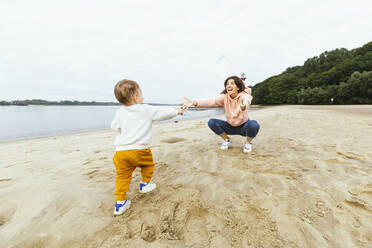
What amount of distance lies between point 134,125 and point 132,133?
0.10 meters

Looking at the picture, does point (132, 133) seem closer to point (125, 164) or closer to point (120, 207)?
point (125, 164)

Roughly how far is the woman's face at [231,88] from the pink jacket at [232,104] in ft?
0.30

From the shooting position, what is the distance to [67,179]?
2389 millimetres

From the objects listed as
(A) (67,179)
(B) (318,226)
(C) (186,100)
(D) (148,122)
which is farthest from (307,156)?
(A) (67,179)

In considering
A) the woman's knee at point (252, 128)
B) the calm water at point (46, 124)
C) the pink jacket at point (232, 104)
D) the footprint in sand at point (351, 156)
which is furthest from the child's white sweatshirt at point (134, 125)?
the calm water at point (46, 124)

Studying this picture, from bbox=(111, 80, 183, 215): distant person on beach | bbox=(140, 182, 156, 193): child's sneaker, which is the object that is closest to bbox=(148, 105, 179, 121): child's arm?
bbox=(111, 80, 183, 215): distant person on beach

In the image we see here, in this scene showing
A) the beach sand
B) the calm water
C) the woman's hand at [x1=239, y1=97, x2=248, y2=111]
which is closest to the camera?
the beach sand

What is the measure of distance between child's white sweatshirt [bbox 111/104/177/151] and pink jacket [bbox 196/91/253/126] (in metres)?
1.62

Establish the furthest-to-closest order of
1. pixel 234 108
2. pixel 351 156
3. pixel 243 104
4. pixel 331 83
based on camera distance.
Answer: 1. pixel 331 83
2. pixel 234 108
3. pixel 243 104
4. pixel 351 156

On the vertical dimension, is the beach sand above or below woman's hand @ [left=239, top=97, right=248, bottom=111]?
below

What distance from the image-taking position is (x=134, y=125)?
1.82 metres

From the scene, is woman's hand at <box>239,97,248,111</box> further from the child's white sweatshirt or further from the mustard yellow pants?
the mustard yellow pants

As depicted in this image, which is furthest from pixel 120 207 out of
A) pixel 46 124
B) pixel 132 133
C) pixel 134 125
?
pixel 46 124

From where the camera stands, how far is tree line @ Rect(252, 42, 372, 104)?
88.6ft
